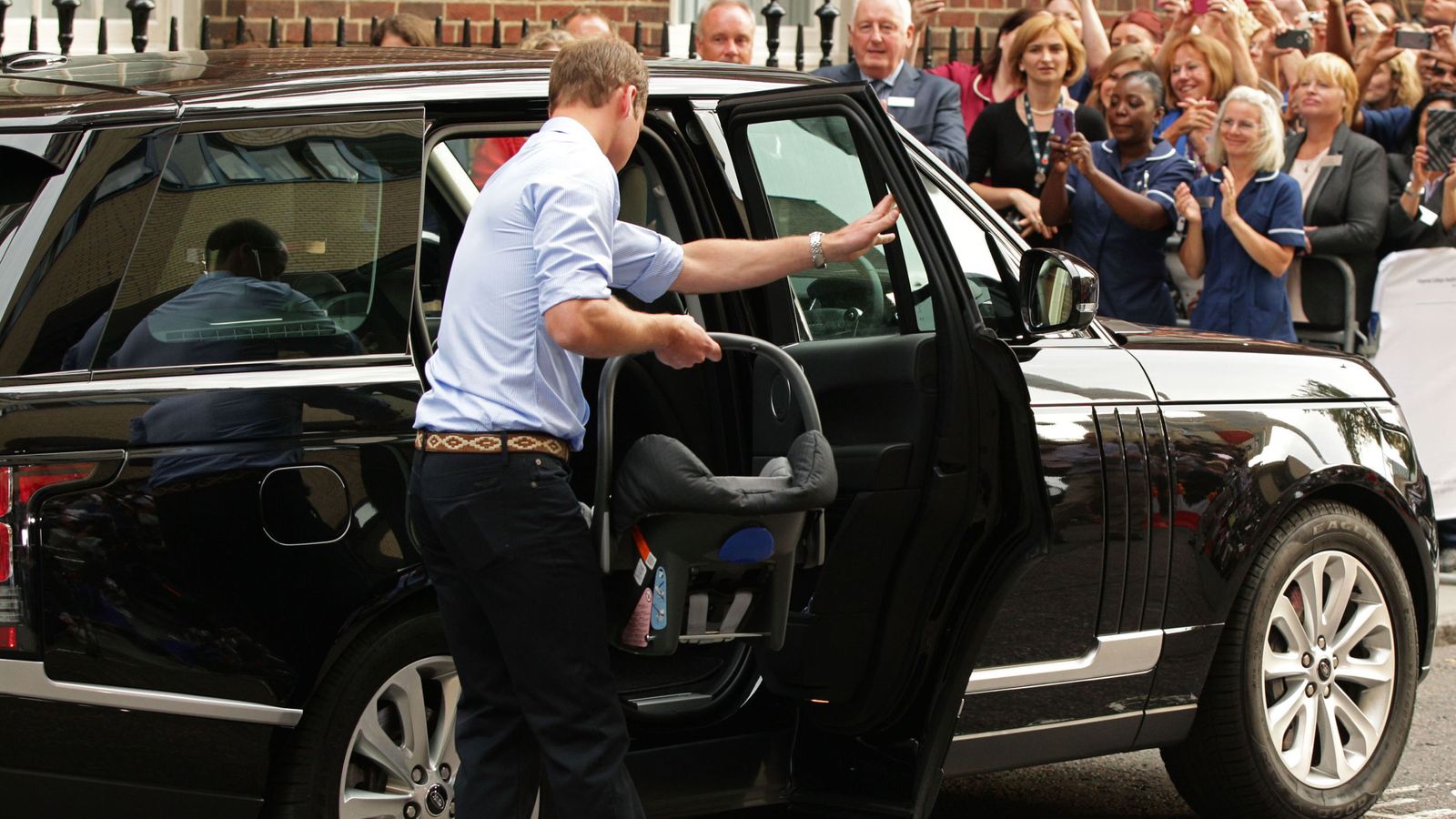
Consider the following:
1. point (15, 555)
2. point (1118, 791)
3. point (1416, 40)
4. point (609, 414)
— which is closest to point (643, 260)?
point (609, 414)

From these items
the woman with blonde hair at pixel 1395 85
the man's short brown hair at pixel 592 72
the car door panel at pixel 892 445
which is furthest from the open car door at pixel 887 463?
the woman with blonde hair at pixel 1395 85

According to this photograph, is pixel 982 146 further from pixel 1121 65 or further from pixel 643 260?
pixel 643 260

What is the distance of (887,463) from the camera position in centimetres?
425

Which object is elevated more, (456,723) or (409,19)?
(409,19)

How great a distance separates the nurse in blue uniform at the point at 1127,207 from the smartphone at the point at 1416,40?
190cm

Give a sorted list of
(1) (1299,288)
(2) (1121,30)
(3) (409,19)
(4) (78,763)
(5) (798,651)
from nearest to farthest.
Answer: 1. (4) (78,763)
2. (5) (798,651)
3. (3) (409,19)
4. (1) (1299,288)
5. (2) (1121,30)

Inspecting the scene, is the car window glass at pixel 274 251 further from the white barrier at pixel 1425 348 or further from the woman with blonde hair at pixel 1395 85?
the woman with blonde hair at pixel 1395 85

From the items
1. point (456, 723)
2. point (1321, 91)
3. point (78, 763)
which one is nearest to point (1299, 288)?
point (1321, 91)

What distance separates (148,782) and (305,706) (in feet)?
1.05

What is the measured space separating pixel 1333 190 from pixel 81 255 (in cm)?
647

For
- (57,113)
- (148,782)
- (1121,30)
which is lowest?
(148,782)

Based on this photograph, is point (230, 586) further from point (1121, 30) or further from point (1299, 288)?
point (1121, 30)

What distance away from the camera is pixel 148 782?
3.58m

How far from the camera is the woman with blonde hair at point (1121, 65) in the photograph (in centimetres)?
877
